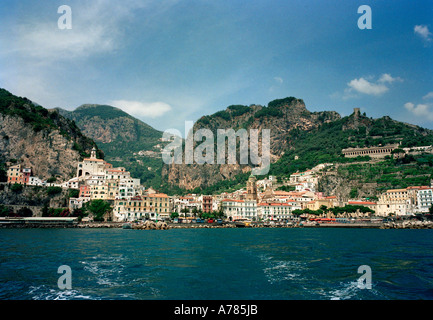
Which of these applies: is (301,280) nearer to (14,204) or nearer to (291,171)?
(14,204)

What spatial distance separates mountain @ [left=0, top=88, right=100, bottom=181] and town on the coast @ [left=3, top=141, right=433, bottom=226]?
3546mm

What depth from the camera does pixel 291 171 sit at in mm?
137000

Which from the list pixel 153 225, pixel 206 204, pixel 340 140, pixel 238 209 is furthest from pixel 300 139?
pixel 153 225

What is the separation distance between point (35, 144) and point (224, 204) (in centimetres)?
5482

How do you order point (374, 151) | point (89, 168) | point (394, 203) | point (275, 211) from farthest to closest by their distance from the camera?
point (374, 151) < point (275, 211) < point (89, 168) < point (394, 203)

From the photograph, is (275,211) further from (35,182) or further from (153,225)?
(35,182)

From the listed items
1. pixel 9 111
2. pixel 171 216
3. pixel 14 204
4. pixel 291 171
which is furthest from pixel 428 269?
pixel 291 171

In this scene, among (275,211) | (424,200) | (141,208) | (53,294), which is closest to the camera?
(53,294)

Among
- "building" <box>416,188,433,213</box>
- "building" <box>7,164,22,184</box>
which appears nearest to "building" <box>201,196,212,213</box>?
"building" <box>7,164,22,184</box>

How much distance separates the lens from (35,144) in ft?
277

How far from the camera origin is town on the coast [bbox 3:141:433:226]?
78125mm

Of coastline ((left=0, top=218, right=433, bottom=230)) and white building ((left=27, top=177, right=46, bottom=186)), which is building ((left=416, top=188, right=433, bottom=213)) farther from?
white building ((left=27, top=177, right=46, bottom=186))
